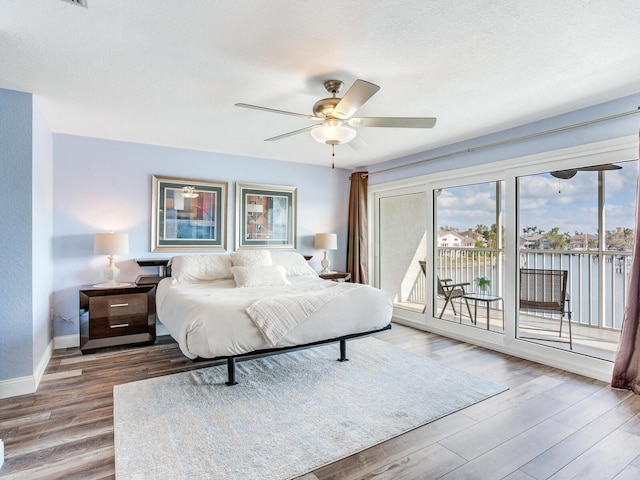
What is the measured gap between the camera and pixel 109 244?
386 cm

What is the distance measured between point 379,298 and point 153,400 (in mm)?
2095

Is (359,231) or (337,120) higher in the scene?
(337,120)

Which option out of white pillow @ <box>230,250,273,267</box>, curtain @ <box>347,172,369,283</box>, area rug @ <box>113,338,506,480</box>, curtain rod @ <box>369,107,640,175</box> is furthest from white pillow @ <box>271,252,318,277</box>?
curtain rod @ <box>369,107,640,175</box>

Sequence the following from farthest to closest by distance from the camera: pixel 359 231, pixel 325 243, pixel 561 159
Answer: pixel 359 231 < pixel 325 243 < pixel 561 159

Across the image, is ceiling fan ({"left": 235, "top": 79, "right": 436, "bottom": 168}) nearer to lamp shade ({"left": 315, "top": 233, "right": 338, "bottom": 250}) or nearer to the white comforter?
the white comforter

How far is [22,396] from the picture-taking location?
2.74m

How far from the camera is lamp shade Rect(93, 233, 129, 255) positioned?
3847 millimetres

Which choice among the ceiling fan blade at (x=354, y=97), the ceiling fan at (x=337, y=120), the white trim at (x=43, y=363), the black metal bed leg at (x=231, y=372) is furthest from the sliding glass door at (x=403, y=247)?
the white trim at (x=43, y=363)

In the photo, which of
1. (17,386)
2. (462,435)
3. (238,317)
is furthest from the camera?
(17,386)

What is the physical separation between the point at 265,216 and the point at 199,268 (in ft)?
4.51

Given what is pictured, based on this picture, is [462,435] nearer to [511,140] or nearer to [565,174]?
[565,174]

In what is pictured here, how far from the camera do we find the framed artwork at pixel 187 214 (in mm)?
4465

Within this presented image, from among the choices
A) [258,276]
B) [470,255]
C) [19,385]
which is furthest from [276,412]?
[470,255]

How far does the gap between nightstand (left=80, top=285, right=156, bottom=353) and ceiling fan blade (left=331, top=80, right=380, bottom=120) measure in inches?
118
